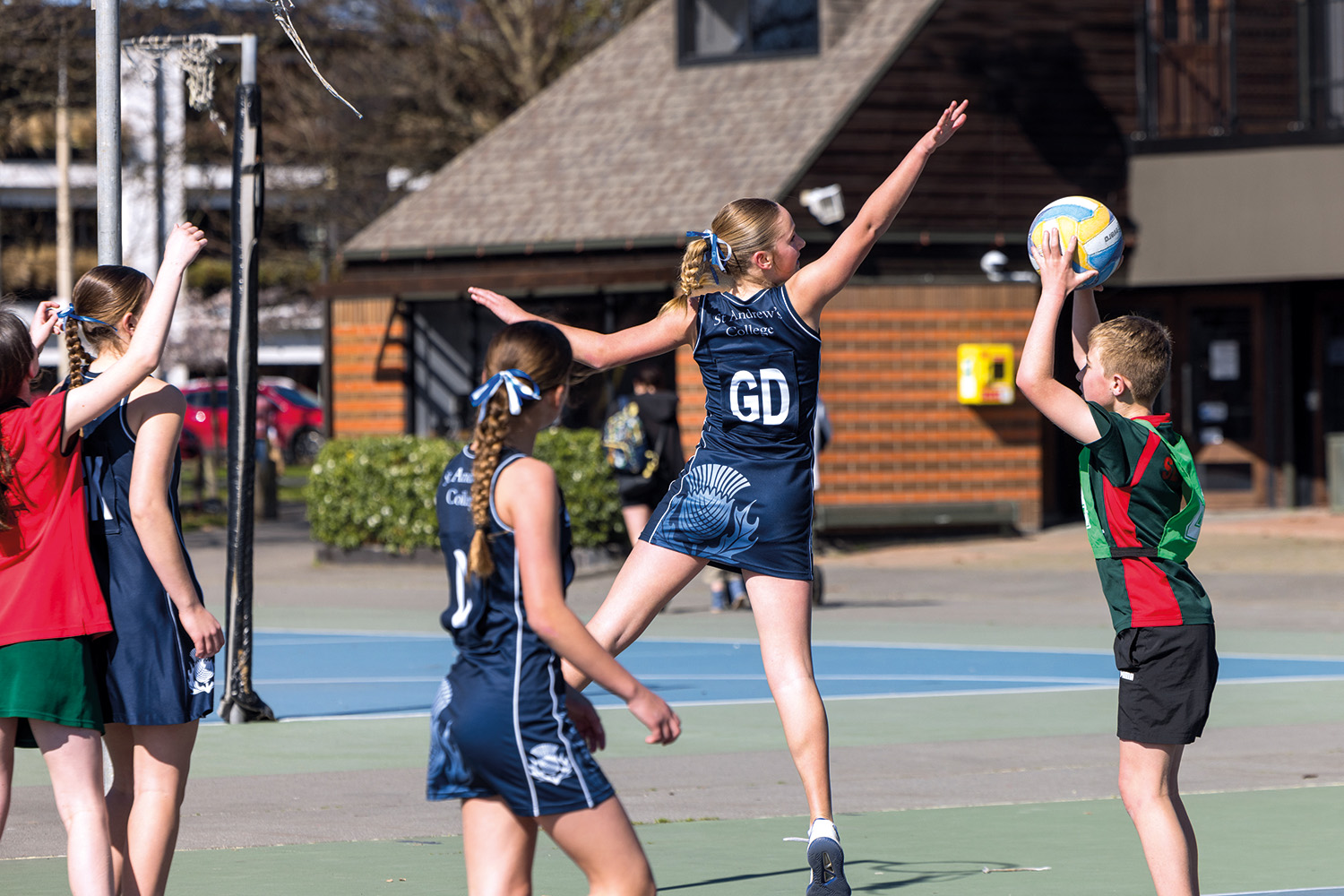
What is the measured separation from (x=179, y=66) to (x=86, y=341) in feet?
17.2

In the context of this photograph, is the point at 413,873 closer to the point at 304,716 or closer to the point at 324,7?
the point at 304,716

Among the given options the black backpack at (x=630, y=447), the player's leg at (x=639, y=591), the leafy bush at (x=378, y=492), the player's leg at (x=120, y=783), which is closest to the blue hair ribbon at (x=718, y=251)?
the player's leg at (x=639, y=591)

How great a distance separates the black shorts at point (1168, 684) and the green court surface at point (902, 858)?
1178 mm

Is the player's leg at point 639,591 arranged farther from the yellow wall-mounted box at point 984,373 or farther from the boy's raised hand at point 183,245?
the yellow wall-mounted box at point 984,373

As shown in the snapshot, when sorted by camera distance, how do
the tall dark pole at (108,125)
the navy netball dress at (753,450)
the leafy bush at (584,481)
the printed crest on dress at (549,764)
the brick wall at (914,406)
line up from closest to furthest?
1. the printed crest on dress at (549,764)
2. the navy netball dress at (753,450)
3. the tall dark pole at (108,125)
4. the leafy bush at (584,481)
5. the brick wall at (914,406)

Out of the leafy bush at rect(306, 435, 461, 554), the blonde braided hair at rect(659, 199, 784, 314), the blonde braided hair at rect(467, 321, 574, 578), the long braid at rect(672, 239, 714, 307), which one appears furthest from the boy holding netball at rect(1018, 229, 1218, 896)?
the leafy bush at rect(306, 435, 461, 554)

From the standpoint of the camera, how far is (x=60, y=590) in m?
4.95

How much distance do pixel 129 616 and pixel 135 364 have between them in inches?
26.6

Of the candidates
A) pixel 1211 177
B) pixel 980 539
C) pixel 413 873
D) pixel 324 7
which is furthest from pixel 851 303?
pixel 413 873

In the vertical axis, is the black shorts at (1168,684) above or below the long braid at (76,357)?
below

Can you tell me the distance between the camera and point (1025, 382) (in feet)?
17.0

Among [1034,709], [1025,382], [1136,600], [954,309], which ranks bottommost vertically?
[1034,709]

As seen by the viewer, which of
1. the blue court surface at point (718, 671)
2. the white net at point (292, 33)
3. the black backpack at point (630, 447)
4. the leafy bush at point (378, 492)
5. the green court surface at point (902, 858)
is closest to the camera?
the green court surface at point (902, 858)

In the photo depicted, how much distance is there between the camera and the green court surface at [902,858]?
6258mm
